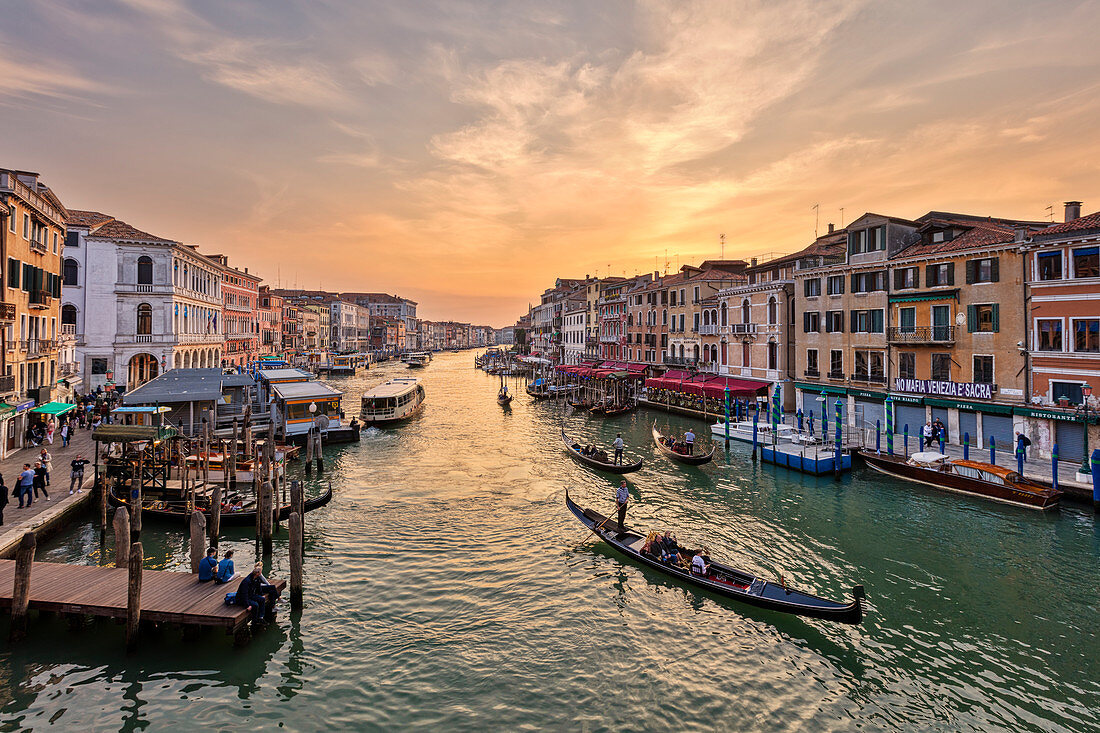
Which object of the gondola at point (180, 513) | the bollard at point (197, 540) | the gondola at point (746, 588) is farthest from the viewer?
the gondola at point (180, 513)

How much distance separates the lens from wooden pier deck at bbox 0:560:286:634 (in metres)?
12.2

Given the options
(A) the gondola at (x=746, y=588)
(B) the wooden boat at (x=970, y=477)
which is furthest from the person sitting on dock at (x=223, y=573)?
(B) the wooden boat at (x=970, y=477)

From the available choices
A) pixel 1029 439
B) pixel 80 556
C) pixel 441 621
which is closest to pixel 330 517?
pixel 80 556

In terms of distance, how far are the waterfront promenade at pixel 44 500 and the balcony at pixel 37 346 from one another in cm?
475

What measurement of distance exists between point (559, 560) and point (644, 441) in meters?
20.3

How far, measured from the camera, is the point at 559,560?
57.4ft

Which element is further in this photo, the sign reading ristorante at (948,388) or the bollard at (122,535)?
the sign reading ristorante at (948,388)

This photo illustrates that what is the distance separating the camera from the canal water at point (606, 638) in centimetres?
1052

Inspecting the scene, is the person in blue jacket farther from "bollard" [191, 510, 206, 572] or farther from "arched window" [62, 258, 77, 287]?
"arched window" [62, 258, 77, 287]

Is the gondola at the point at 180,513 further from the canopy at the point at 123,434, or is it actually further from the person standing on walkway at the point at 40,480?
the canopy at the point at 123,434

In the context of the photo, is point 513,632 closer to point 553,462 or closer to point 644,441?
point 553,462

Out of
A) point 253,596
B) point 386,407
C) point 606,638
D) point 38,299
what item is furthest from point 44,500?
point 386,407

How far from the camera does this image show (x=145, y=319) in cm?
4550

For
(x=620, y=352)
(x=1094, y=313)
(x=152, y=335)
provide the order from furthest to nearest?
(x=620, y=352) < (x=152, y=335) < (x=1094, y=313)
